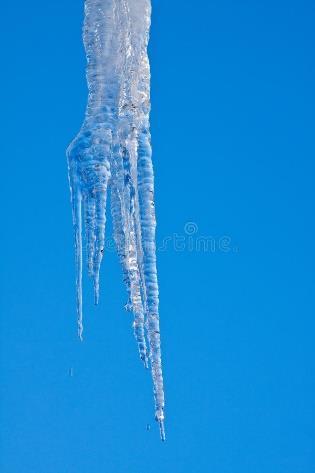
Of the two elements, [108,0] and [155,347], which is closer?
[155,347]

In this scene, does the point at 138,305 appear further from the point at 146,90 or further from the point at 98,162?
the point at 146,90

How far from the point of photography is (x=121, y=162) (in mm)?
1747

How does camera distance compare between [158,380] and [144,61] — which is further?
[144,61]

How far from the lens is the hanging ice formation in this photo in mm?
1651

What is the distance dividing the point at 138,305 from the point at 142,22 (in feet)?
2.76

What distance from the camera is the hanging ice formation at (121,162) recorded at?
5.42 feet

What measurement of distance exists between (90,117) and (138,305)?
0.56 metres

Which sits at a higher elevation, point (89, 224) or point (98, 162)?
point (98, 162)

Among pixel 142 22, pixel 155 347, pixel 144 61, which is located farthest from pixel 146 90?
pixel 155 347

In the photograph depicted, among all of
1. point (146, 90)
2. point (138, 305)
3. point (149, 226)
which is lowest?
point (138, 305)

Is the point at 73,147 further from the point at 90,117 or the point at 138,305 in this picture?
the point at 138,305

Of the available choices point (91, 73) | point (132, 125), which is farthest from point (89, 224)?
point (91, 73)

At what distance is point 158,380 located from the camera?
5.52ft

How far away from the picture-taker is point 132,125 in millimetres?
1734
